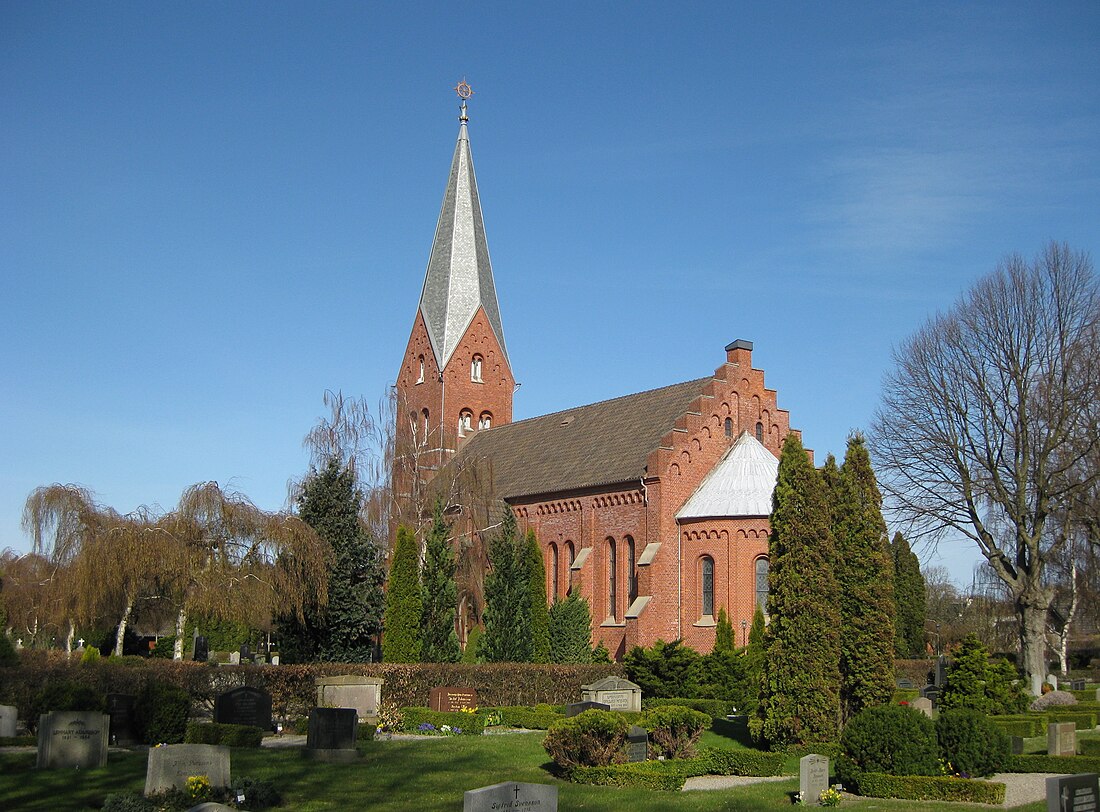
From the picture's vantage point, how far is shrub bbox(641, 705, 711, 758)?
19.2 metres

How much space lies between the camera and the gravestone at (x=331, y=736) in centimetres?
1867

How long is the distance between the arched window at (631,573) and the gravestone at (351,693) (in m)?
17.0

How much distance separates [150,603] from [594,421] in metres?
20.1

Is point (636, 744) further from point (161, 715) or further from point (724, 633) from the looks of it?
point (724, 633)

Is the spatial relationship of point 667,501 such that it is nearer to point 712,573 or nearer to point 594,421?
point 712,573

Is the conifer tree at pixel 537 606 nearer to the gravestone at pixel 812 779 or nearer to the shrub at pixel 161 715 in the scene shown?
the shrub at pixel 161 715

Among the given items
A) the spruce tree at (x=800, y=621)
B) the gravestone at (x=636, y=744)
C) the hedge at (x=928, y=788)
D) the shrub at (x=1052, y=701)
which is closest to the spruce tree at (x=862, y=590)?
the spruce tree at (x=800, y=621)

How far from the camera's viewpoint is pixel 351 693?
2372 centimetres

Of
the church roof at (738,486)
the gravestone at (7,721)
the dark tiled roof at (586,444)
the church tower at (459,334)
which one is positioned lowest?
the gravestone at (7,721)

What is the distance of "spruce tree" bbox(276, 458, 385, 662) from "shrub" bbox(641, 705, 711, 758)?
13.0 meters

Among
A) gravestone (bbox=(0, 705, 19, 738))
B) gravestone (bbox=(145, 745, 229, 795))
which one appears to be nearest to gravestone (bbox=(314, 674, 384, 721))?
gravestone (bbox=(0, 705, 19, 738))

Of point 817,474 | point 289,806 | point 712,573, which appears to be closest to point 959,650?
point 817,474

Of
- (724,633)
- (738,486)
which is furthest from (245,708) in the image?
(738,486)

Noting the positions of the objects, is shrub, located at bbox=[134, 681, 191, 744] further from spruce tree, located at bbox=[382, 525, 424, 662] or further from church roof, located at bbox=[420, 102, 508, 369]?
church roof, located at bbox=[420, 102, 508, 369]
